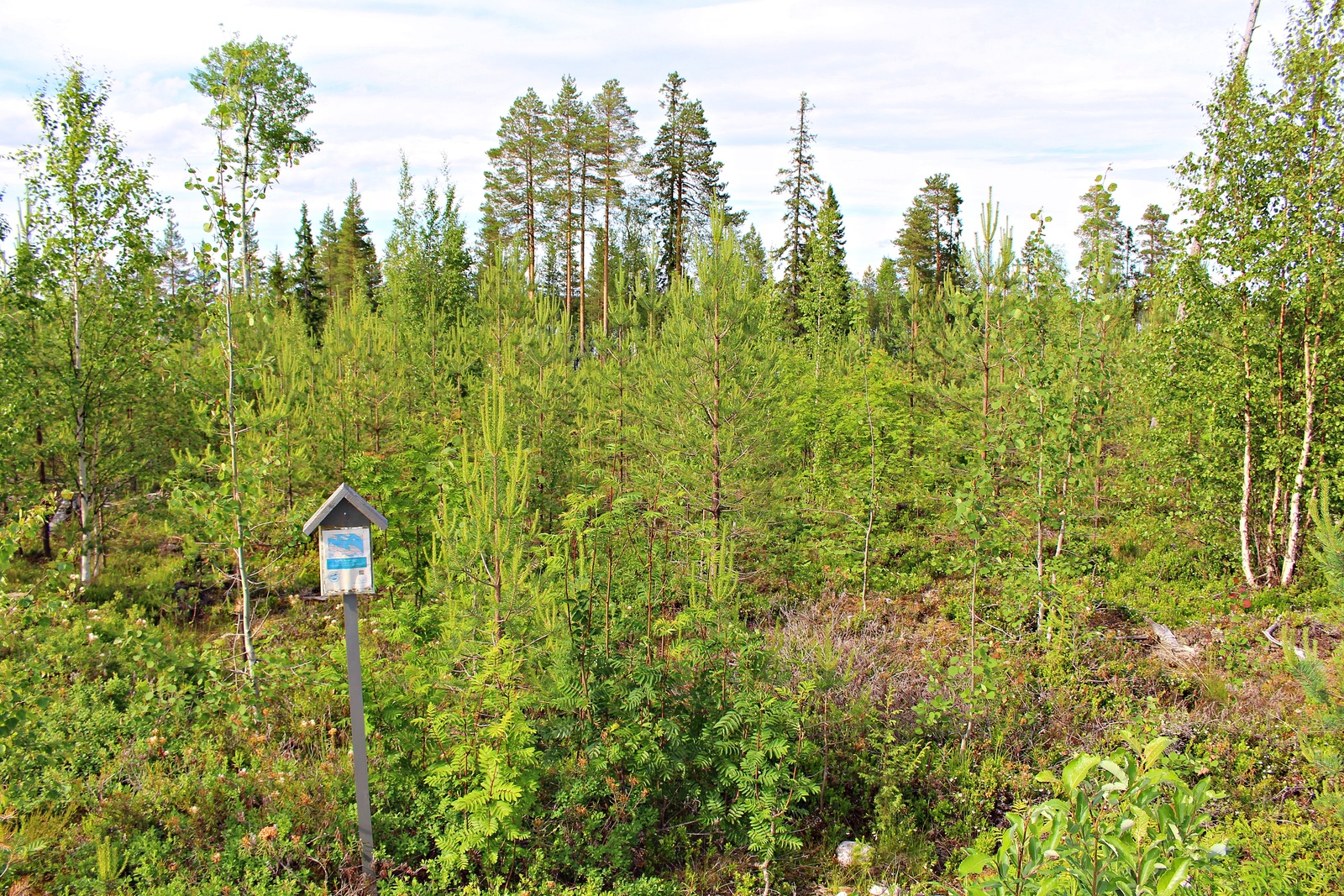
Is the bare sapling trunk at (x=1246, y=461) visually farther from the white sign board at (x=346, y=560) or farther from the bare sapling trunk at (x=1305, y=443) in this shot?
the white sign board at (x=346, y=560)

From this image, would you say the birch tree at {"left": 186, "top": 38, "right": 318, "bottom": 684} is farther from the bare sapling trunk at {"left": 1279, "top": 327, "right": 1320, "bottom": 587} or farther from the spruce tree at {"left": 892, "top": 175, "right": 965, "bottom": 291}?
the spruce tree at {"left": 892, "top": 175, "right": 965, "bottom": 291}

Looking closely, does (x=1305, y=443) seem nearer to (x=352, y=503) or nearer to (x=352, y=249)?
(x=352, y=503)

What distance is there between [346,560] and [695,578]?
2.14 meters

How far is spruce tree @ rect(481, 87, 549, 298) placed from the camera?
28.0m

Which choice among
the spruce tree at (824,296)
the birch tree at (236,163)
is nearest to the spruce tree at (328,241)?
the spruce tree at (824,296)

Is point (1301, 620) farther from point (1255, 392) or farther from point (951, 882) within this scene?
point (951, 882)

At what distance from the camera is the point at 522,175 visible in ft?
96.1

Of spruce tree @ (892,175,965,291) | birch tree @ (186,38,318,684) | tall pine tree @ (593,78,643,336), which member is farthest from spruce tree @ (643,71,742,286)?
birch tree @ (186,38,318,684)

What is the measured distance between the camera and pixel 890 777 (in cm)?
476

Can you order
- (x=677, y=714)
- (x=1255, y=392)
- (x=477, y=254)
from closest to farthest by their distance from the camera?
(x=677, y=714) → (x=1255, y=392) → (x=477, y=254)

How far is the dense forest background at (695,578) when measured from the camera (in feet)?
13.5

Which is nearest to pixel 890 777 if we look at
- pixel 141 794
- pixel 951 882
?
pixel 951 882

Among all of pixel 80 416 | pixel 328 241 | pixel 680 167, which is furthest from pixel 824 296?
pixel 328 241

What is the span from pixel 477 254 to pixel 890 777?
35133 millimetres
